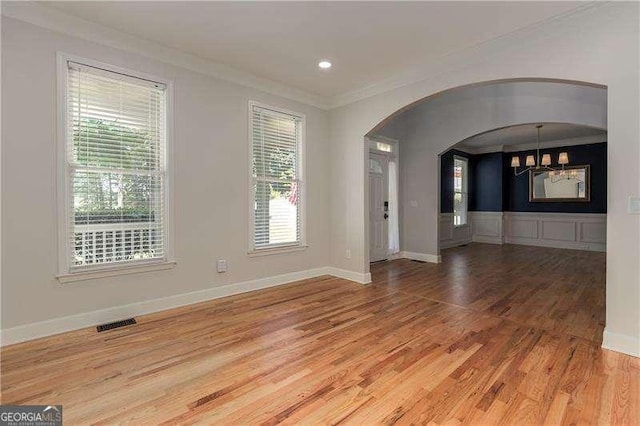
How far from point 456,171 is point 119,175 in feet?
26.7

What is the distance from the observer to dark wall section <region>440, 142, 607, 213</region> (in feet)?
25.0

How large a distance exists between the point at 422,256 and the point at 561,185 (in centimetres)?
485

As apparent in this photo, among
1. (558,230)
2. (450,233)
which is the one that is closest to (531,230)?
(558,230)

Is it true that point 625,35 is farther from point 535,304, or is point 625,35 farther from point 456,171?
point 456,171

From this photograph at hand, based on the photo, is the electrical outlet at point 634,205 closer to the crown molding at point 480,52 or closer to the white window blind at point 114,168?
the crown molding at point 480,52

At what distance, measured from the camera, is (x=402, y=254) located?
6.79 meters

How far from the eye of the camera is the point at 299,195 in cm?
471

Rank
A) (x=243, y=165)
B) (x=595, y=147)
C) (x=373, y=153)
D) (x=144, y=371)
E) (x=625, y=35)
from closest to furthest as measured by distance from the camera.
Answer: (x=144, y=371) → (x=625, y=35) → (x=243, y=165) → (x=373, y=153) → (x=595, y=147)

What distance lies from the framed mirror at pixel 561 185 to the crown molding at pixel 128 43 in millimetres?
7536

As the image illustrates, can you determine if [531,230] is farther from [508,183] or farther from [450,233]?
[450,233]

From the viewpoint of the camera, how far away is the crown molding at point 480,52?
107 inches

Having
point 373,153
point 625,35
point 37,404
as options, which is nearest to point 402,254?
point 373,153

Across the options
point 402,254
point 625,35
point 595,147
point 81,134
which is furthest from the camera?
point 595,147

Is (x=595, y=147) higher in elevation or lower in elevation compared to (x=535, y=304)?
higher
